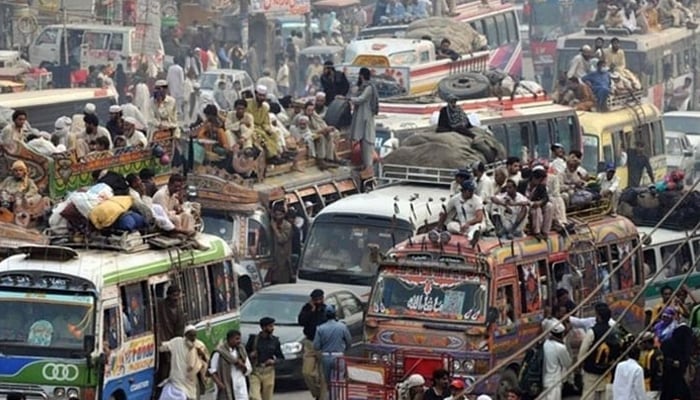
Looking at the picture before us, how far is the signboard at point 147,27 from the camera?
165 ft

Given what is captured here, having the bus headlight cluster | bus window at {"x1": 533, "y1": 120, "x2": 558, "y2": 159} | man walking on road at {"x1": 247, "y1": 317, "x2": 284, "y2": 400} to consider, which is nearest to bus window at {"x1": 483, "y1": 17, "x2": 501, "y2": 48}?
bus window at {"x1": 533, "y1": 120, "x2": 558, "y2": 159}

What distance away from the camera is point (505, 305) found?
23156 mm

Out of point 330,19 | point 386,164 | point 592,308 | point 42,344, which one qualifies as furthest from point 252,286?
point 330,19

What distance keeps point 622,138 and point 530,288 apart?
15312mm

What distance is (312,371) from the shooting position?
23.1m

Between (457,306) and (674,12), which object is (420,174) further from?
(674,12)

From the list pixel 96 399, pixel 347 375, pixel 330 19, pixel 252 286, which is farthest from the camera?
pixel 330 19

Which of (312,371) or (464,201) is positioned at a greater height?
(464,201)

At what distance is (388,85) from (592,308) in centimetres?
1518

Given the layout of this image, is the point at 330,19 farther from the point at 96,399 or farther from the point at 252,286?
the point at 96,399

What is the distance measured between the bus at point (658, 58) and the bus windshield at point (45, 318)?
25705 millimetres

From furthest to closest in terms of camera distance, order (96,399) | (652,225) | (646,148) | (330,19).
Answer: (330,19) → (646,148) → (652,225) → (96,399)

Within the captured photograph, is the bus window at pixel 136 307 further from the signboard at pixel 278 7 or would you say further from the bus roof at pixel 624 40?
the signboard at pixel 278 7

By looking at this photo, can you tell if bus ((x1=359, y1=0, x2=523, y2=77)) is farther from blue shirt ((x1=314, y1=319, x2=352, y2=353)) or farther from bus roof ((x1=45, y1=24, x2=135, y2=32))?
blue shirt ((x1=314, y1=319, x2=352, y2=353))
